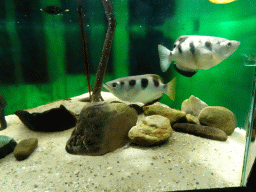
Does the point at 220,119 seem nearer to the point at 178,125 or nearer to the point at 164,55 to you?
the point at 178,125

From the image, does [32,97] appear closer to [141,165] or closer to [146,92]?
[146,92]

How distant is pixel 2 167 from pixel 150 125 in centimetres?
182

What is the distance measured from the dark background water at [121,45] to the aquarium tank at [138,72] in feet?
0.08

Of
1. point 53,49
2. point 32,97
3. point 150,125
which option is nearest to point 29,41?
point 53,49

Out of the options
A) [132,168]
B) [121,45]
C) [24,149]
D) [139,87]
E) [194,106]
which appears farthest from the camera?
[121,45]

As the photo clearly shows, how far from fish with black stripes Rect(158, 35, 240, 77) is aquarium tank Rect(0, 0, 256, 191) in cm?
1

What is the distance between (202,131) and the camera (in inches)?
104

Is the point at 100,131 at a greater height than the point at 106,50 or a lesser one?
lesser

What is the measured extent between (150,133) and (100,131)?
66cm

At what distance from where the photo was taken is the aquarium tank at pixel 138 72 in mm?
1650

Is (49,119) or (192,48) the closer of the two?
(192,48)

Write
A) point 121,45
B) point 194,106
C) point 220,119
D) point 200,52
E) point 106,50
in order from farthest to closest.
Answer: point 121,45
point 194,106
point 106,50
point 220,119
point 200,52

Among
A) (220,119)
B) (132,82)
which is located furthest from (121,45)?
(220,119)

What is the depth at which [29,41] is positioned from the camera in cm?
461
